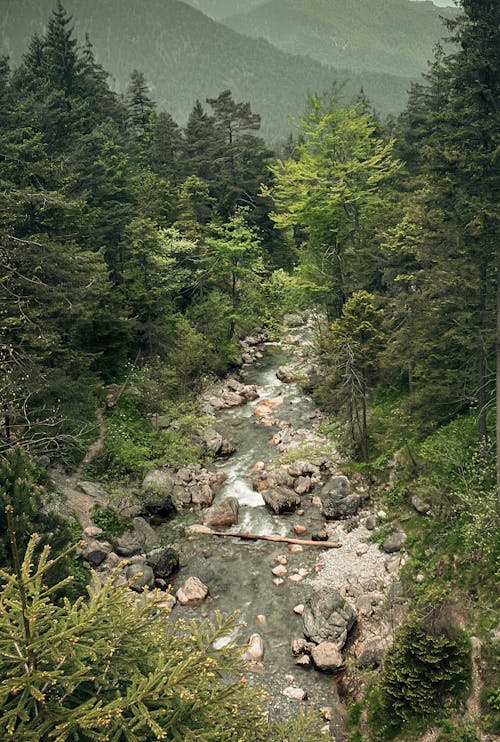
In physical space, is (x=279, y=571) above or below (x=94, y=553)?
above

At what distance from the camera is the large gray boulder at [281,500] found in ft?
62.7

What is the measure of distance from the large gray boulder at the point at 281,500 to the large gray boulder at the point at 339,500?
112 cm

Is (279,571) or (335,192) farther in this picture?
(335,192)

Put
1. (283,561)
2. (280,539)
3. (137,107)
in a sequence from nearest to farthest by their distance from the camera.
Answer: (283,561), (280,539), (137,107)

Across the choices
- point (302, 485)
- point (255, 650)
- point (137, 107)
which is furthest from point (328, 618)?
point (137, 107)

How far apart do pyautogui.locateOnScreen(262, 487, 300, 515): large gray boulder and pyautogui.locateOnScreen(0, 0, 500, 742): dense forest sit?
113 inches

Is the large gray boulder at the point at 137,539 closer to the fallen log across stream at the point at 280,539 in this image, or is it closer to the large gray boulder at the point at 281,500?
the fallen log across stream at the point at 280,539

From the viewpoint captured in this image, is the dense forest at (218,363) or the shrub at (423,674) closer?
the dense forest at (218,363)

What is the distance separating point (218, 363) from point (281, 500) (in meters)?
14.1

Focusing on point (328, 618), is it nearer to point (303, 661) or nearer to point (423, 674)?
point (303, 661)

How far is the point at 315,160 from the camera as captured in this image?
23469mm

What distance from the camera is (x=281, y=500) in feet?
62.8

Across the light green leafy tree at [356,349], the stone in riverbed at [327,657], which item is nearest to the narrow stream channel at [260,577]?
the stone in riverbed at [327,657]

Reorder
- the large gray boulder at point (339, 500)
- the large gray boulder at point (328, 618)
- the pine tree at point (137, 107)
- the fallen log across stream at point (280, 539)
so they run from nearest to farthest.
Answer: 1. the large gray boulder at point (328, 618)
2. the fallen log across stream at point (280, 539)
3. the large gray boulder at point (339, 500)
4. the pine tree at point (137, 107)
